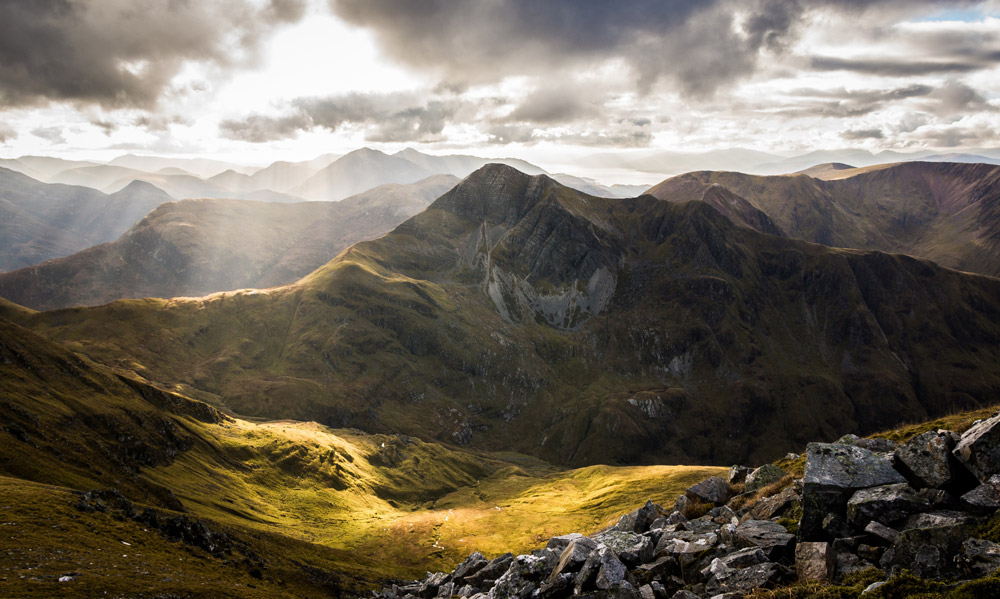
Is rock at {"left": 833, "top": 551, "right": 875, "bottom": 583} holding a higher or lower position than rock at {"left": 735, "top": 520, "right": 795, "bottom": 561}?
higher

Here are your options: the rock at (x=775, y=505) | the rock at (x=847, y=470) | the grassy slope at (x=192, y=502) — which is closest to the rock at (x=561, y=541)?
the rock at (x=775, y=505)

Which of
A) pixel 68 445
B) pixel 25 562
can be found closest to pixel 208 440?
pixel 68 445

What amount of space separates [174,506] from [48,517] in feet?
167

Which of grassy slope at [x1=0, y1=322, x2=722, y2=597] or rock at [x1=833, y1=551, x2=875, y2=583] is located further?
grassy slope at [x1=0, y1=322, x2=722, y2=597]

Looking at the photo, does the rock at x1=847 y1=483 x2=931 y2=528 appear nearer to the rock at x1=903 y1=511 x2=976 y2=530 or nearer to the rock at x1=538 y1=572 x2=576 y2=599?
the rock at x1=903 y1=511 x2=976 y2=530

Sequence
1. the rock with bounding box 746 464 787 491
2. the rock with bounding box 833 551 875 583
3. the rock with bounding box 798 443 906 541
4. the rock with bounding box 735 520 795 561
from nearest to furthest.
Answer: the rock with bounding box 833 551 875 583
the rock with bounding box 735 520 795 561
the rock with bounding box 798 443 906 541
the rock with bounding box 746 464 787 491

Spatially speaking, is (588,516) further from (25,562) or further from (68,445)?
(25,562)

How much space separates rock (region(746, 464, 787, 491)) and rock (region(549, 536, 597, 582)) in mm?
11851

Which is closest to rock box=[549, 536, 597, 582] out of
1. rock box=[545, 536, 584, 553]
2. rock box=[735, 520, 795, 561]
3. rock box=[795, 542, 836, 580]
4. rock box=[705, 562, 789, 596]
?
rock box=[545, 536, 584, 553]

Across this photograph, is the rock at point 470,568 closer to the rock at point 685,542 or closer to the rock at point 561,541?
the rock at point 561,541

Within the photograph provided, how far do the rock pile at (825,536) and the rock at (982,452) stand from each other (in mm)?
38

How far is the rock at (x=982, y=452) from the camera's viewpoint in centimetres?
1734

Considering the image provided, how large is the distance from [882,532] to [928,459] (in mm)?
4672

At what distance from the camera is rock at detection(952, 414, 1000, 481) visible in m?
17.3
